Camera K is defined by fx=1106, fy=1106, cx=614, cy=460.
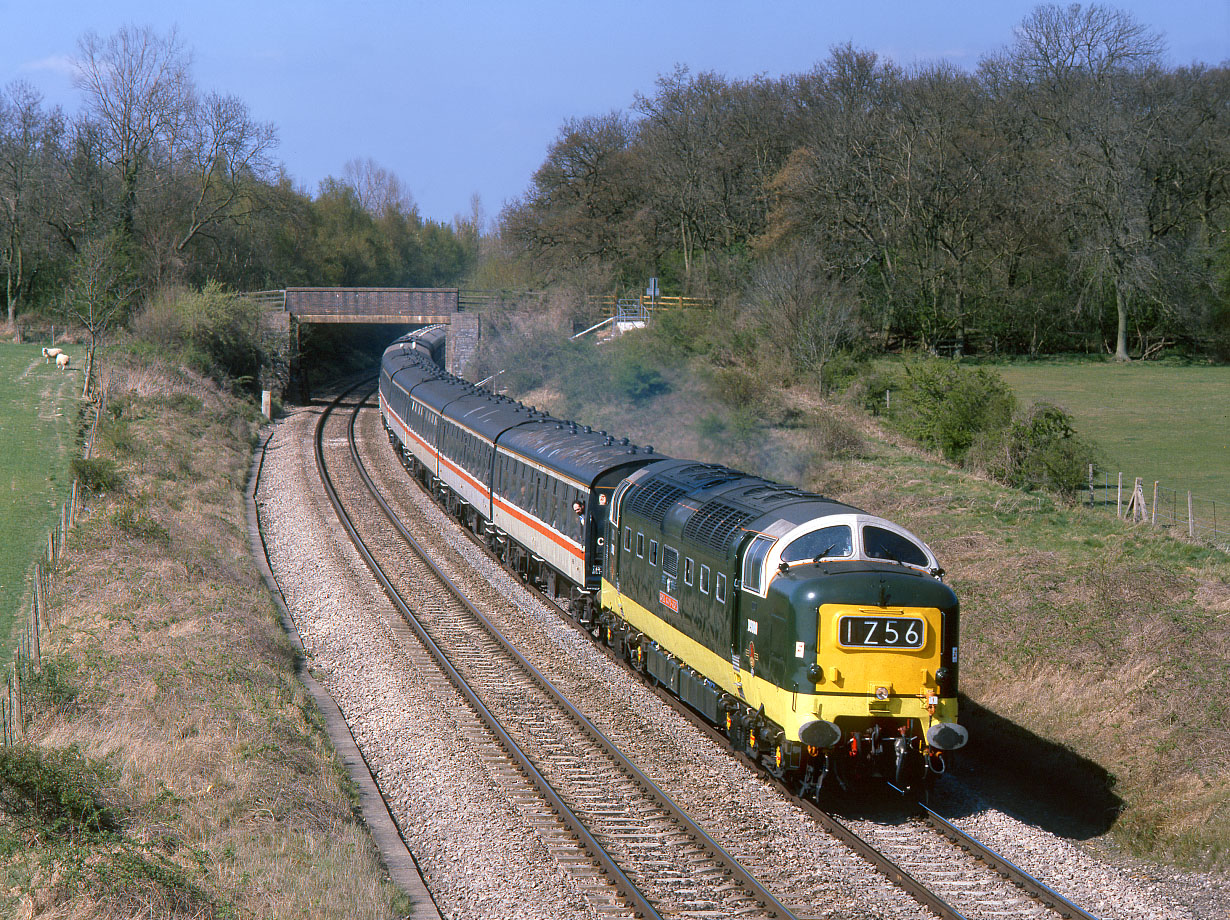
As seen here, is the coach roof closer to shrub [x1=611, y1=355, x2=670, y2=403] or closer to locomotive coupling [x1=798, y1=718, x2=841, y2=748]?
locomotive coupling [x1=798, y1=718, x2=841, y2=748]

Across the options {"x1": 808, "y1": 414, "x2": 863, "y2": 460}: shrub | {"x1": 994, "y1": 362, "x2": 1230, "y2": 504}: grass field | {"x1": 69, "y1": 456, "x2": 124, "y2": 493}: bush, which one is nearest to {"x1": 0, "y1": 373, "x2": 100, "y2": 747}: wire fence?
{"x1": 69, "y1": 456, "x2": 124, "y2": 493}: bush

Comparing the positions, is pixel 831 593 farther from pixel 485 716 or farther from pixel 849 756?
pixel 485 716

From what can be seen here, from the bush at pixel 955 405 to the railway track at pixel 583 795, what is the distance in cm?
1709

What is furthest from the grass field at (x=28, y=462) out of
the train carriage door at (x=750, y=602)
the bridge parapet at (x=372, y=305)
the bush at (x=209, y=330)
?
the bridge parapet at (x=372, y=305)

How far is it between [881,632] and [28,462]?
24870mm

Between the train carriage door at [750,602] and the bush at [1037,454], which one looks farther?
the bush at [1037,454]

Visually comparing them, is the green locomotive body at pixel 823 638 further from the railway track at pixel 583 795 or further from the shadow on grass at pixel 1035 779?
the shadow on grass at pixel 1035 779

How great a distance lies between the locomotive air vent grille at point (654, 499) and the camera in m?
15.8

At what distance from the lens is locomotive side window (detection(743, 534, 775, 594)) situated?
40.9 ft

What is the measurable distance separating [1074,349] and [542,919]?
5511 centimetres

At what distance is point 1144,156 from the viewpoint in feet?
174

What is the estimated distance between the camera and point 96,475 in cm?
2609

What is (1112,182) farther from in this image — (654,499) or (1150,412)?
(654,499)

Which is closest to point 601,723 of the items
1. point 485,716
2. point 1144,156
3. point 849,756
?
point 485,716
